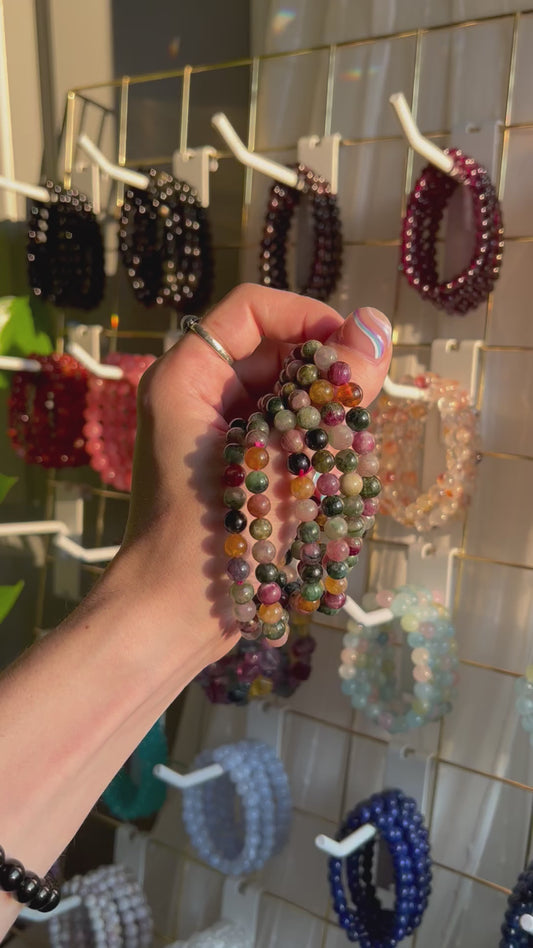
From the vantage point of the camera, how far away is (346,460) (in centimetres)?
48

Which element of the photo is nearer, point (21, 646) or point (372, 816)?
point (372, 816)

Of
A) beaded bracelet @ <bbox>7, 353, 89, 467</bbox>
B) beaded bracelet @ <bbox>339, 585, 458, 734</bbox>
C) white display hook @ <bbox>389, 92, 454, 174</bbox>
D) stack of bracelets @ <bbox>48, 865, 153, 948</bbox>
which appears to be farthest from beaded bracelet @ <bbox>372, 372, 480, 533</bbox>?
stack of bracelets @ <bbox>48, 865, 153, 948</bbox>

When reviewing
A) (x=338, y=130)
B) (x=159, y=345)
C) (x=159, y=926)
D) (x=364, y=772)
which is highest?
(x=338, y=130)

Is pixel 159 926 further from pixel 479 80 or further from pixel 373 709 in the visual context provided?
pixel 479 80

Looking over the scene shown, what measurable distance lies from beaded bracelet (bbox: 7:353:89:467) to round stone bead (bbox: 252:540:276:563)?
0.67 meters

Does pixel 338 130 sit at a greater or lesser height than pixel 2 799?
greater

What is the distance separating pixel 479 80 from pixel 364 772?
2.82 ft

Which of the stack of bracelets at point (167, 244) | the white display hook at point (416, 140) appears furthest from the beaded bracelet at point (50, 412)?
the white display hook at point (416, 140)

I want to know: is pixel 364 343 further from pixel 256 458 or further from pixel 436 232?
pixel 436 232

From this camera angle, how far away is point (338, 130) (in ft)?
3.29

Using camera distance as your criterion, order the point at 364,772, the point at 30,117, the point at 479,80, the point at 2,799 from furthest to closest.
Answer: the point at 30,117, the point at 364,772, the point at 479,80, the point at 2,799

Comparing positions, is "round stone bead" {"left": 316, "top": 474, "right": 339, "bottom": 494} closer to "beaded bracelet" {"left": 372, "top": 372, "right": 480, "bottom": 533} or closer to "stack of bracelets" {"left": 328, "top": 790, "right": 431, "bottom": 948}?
"beaded bracelet" {"left": 372, "top": 372, "right": 480, "bottom": 533}

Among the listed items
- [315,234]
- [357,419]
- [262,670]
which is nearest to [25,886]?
[357,419]

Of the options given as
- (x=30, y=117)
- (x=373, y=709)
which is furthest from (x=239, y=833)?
(x=30, y=117)
